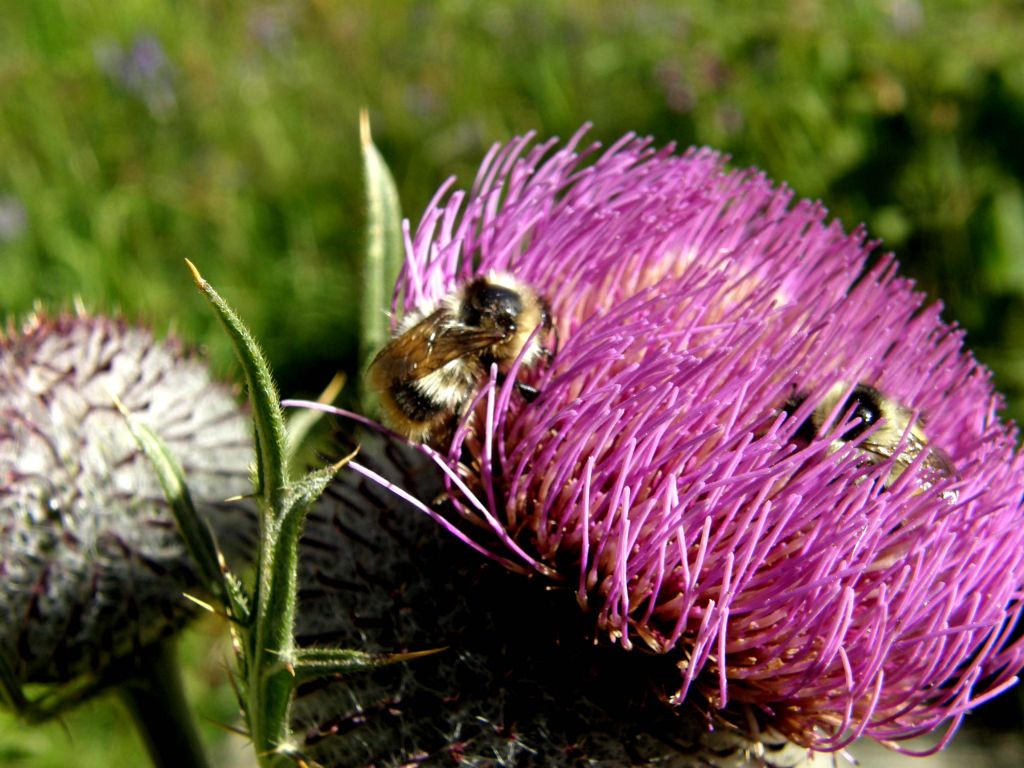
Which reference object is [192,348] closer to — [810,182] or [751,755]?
[751,755]

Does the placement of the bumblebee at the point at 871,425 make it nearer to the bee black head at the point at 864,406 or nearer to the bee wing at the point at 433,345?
the bee black head at the point at 864,406

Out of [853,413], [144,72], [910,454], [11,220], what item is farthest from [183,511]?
[144,72]

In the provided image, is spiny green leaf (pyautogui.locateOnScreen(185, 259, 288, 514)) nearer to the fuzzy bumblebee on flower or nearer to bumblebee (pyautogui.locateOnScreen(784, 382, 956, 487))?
the fuzzy bumblebee on flower

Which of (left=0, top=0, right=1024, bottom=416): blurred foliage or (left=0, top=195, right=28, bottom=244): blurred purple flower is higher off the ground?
(left=0, top=0, right=1024, bottom=416): blurred foliage

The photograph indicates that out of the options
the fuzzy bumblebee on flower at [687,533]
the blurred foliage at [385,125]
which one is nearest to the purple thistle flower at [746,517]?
the fuzzy bumblebee on flower at [687,533]

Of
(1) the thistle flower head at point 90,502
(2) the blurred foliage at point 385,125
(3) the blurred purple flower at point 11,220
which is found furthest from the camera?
(2) the blurred foliage at point 385,125

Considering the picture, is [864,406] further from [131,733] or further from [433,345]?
[131,733]

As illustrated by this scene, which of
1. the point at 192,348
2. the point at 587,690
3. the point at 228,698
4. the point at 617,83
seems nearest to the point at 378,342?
the point at 192,348

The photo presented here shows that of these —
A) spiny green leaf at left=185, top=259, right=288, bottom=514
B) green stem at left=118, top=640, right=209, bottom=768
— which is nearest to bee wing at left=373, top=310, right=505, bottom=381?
spiny green leaf at left=185, top=259, right=288, bottom=514
